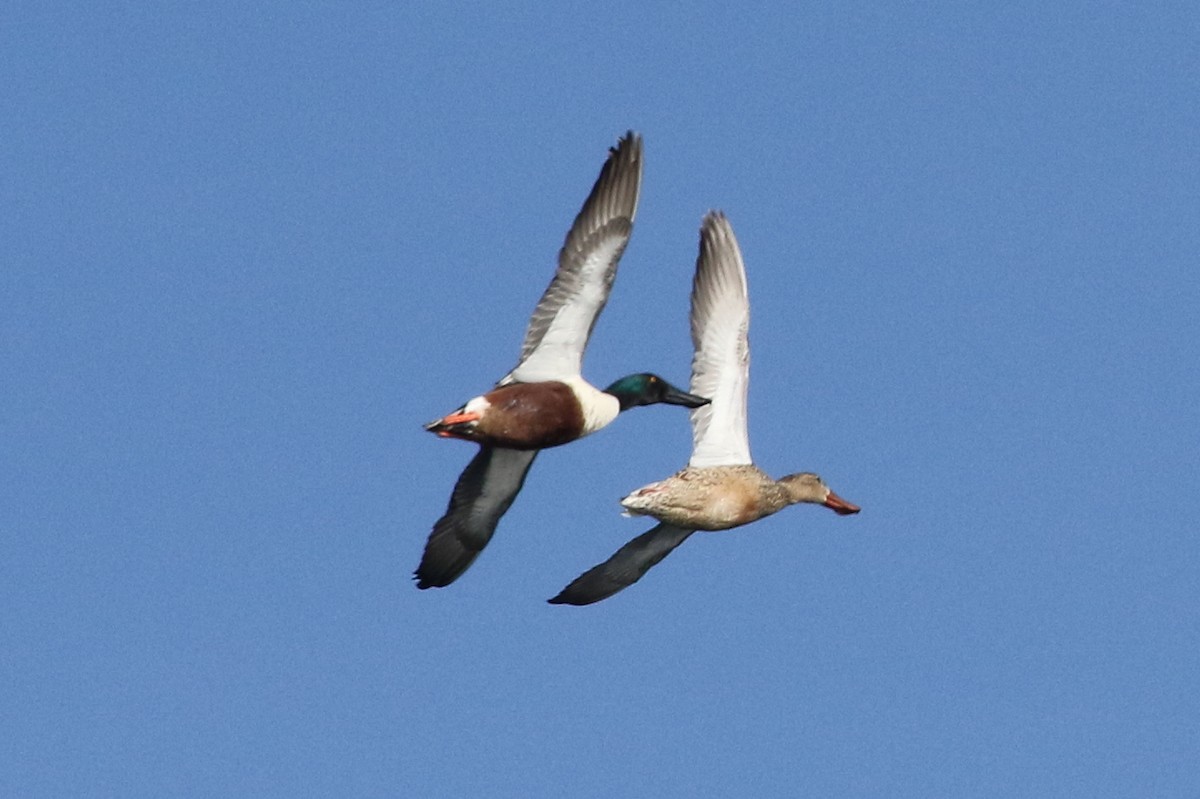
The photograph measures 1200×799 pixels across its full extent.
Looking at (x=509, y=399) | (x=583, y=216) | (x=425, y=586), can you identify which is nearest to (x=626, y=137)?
(x=583, y=216)

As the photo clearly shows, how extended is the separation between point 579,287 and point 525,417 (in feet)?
3.55

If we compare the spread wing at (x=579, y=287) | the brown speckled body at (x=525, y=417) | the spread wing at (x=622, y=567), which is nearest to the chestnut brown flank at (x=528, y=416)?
the brown speckled body at (x=525, y=417)

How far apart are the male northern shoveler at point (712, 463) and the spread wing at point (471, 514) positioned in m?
0.83

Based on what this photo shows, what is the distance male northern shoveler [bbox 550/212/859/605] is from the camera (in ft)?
82.8

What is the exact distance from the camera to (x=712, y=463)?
83.8 ft

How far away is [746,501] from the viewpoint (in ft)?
83.3

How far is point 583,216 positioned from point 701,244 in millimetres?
1970

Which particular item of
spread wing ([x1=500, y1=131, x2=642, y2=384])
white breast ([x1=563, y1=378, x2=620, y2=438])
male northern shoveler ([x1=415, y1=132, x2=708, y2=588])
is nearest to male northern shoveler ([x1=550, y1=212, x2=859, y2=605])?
white breast ([x1=563, y1=378, x2=620, y2=438])

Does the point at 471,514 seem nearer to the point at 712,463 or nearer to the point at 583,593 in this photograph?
the point at 583,593

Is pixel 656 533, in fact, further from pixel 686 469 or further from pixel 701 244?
pixel 701 244

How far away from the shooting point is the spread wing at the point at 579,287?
24.3 meters

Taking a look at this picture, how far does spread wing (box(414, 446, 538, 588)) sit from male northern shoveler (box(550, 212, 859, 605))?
0.83 m

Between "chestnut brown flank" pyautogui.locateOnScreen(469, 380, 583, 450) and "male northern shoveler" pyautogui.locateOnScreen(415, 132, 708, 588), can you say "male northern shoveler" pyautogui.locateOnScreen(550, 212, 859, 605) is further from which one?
"chestnut brown flank" pyautogui.locateOnScreen(469, 380, 583, 450)

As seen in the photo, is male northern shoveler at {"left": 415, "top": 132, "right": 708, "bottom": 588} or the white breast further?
the white breast
